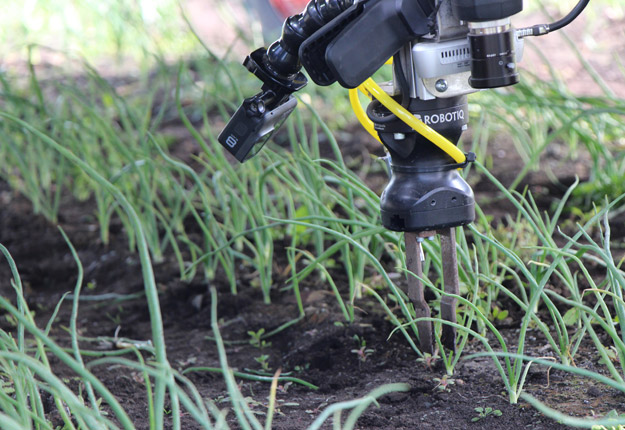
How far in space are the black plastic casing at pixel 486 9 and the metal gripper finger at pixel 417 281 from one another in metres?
0.38

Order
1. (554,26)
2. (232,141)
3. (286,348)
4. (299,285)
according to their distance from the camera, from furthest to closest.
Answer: (299,285)
(286,348)
(232,141)
(554,26)

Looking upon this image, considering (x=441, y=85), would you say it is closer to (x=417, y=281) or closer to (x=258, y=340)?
(x=417, y=281)

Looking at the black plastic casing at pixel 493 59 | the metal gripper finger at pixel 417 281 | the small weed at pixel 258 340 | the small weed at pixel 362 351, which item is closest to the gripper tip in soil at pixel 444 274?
the metal gripper finger at pixel 417 281

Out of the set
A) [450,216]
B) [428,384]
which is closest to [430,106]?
[450,216]

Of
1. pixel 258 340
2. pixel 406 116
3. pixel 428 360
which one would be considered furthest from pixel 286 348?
pixel 406 116

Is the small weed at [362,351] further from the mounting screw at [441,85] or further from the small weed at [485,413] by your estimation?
the mounting screw at [441,85]

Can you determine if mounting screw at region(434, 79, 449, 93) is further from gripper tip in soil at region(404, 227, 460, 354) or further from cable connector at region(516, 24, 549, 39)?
gripper tip in soil at region(404, 227, 460, 354)

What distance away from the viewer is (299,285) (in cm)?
178

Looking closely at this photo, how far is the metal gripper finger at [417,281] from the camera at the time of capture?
4.15ft

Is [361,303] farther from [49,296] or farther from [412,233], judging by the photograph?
[49,296]

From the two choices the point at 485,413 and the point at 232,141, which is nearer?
the point at 485,413

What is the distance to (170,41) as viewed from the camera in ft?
12.8

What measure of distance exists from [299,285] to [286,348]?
0.27m

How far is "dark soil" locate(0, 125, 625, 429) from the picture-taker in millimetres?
1171
